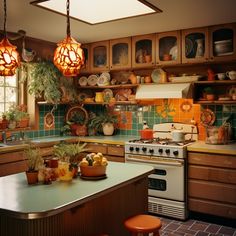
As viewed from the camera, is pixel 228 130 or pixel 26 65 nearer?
pixel 228 130

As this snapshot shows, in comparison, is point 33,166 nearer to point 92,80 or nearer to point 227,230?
point 227,230

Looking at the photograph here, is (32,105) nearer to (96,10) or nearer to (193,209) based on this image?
(96,10)

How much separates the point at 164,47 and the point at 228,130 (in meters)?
1.41

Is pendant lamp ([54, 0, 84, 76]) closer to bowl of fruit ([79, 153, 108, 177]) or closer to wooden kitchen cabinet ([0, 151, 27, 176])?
bowl of fruit ([79, 153, 108, 177])

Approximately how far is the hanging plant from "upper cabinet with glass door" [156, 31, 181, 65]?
155 centimetres

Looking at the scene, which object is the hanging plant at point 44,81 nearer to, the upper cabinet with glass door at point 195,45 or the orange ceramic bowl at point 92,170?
the upper cabinet with glass door at point 195,45

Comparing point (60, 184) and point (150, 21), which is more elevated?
point (150, 21)

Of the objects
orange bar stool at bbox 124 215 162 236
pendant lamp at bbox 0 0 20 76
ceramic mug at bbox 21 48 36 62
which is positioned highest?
ceramic mug at bbox 21 48 36 62

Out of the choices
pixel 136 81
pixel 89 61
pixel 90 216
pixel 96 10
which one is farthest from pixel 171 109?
pixel 90 216

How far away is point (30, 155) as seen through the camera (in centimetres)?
241

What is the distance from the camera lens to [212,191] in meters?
3.87

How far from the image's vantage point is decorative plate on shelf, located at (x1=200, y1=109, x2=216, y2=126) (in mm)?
4500

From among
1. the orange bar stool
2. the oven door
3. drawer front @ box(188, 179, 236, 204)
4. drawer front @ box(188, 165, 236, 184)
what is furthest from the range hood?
the orange bar stool

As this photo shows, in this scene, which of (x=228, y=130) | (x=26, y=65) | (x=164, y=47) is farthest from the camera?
(x=26, y=65)
